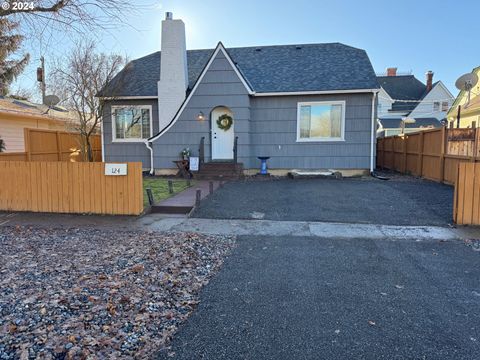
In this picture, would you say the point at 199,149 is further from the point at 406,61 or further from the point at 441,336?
the point at 406,61

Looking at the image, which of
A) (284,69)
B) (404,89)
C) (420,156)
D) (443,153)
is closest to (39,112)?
(284,69)

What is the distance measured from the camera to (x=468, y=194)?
6.38 meters

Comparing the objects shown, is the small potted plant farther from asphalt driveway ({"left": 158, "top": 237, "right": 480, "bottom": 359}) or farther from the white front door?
asphalt driveway ({"left": 158, "top": 237, "right": 480, "bottom": 359})

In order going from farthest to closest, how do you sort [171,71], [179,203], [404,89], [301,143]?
[404,89] → [171,71] → [301,143] → [179,203]

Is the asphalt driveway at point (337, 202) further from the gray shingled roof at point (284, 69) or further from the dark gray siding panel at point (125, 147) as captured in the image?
the dark gray siding panel at point (125, 147)

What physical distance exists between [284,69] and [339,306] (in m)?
13.0

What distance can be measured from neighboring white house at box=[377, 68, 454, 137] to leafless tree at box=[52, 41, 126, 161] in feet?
90.8

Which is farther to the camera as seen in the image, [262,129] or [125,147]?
[125,147]

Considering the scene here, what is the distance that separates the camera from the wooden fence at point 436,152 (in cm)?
984

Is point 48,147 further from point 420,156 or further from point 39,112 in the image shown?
point 420,156

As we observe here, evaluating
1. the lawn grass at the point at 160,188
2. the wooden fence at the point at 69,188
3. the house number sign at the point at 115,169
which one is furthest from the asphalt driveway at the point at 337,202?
the house number sign at the point at 115,169

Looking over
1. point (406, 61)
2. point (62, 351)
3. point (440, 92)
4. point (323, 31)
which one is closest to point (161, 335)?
point (62, 351)

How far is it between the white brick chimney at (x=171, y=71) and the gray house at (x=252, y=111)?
0.13 feet

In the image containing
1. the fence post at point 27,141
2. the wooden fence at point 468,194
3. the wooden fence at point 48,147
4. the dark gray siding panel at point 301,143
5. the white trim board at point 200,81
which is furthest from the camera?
the dark gray siding panel at point 301,143
